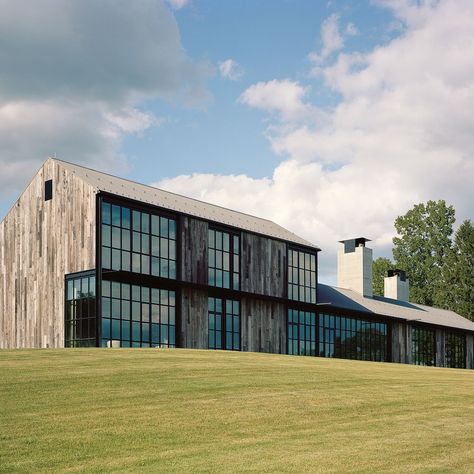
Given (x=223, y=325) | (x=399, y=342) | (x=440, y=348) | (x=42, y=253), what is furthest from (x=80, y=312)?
(x=440, y=348)

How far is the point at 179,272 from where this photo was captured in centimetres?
4244

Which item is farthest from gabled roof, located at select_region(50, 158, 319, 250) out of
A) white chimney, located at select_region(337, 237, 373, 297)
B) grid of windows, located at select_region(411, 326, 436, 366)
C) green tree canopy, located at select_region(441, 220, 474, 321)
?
green tree canopy, located at select_region(441, 220, 474, 321)

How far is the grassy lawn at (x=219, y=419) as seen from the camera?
1350 centimetres

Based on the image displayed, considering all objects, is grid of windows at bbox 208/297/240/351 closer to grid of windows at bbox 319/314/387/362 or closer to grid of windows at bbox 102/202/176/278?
grid of windows at bbox 102/202/176/278

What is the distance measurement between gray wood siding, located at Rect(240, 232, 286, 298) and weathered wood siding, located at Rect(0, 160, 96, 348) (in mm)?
11348

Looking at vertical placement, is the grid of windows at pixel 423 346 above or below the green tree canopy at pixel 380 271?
below

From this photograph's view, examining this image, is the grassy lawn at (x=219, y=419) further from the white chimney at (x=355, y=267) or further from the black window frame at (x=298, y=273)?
the white chimney at (x=355, y=267)

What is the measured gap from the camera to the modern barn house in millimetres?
39219

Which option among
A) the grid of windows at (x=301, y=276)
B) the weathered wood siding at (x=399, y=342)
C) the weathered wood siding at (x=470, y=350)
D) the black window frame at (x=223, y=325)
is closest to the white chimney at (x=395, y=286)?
the weathered wood siding at (x=470, y=350)

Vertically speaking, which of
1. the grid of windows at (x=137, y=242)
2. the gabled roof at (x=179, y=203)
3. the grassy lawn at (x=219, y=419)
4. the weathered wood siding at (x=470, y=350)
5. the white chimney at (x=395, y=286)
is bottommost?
the weathered wood siding at (x=470, y=350)

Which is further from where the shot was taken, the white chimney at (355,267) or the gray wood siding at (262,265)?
the white chimney at (355,267)

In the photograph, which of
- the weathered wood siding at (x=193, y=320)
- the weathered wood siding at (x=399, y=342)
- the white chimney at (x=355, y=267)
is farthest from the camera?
the white chimney at (x=355, y=267)

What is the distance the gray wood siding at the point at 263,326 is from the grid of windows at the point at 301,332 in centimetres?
103

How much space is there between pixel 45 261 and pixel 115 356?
16720 mm
